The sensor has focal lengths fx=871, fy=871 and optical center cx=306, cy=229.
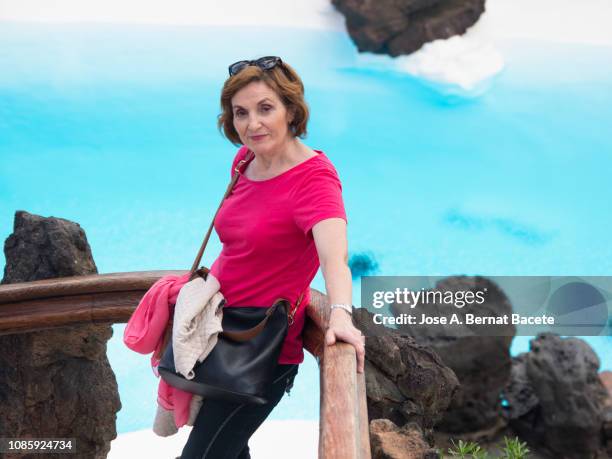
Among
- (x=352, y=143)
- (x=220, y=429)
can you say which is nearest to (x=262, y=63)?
(x=220, y=429)

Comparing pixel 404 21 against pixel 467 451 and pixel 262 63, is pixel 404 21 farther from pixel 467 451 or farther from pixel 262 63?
pixel 262 63

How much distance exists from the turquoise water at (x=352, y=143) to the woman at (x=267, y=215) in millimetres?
7181

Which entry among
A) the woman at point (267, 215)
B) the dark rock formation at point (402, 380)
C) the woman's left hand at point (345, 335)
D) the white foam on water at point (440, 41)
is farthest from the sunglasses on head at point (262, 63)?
the white foam on water at point (440, 41)

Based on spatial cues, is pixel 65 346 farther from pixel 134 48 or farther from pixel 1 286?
pixel 134 48

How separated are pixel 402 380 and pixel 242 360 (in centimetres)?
88

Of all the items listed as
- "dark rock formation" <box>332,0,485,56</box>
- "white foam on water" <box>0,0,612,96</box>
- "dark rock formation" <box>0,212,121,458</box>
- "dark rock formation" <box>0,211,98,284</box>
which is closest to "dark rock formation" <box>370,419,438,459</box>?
"dark rock formation" <box>0,212,121,458</box>

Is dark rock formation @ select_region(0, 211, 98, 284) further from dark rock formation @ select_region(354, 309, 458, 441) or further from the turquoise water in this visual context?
the turquoise water

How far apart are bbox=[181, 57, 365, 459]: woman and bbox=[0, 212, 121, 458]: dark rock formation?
936 mm

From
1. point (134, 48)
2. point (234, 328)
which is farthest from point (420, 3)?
point (234, 328)

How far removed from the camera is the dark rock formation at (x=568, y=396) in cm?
507

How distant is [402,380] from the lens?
2578 mm

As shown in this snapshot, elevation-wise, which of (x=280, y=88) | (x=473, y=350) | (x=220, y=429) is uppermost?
(x=473, y=350)

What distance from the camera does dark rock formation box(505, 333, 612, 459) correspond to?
16.6 feet

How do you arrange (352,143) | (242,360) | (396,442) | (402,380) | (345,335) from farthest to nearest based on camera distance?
1. (352,143)
2. (402,380)
3. (396,442)
4. (242,360)
5. (345,335)
